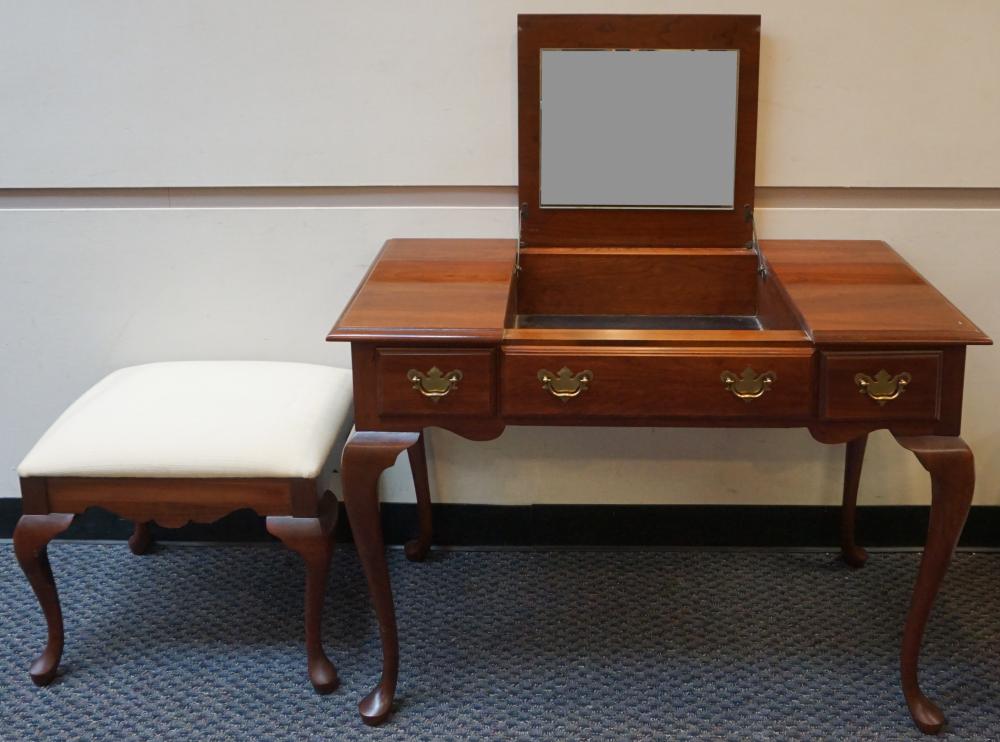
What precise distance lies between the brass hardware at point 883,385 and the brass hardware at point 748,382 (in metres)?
0.13

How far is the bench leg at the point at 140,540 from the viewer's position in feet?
8.21

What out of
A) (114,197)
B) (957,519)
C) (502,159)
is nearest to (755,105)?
(502,159)

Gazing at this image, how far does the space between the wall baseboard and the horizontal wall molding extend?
653 millimetres

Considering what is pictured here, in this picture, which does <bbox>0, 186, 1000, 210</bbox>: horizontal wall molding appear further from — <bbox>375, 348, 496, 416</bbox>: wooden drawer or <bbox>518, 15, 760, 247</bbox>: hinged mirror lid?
<bbox>375, 348, 496, 416</bbox>: wooden drawer

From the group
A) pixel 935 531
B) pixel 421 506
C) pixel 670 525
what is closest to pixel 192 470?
pixel 421 506

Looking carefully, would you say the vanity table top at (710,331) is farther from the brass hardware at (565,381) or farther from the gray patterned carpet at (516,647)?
the gray patterned carpet at (516,647)

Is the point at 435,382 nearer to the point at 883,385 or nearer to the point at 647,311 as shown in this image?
the point at 647,311

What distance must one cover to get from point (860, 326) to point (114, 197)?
1.41 meters

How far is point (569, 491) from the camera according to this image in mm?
2471

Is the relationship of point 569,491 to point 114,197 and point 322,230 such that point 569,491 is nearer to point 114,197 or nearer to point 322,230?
point 322,230

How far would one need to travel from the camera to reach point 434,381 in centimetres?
180

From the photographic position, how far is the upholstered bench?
1942 mm

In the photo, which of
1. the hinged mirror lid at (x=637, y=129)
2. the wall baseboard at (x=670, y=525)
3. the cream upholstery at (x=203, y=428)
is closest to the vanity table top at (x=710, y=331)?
the hinged mirror lid at (x=637, y=129)

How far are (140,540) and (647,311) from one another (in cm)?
118
